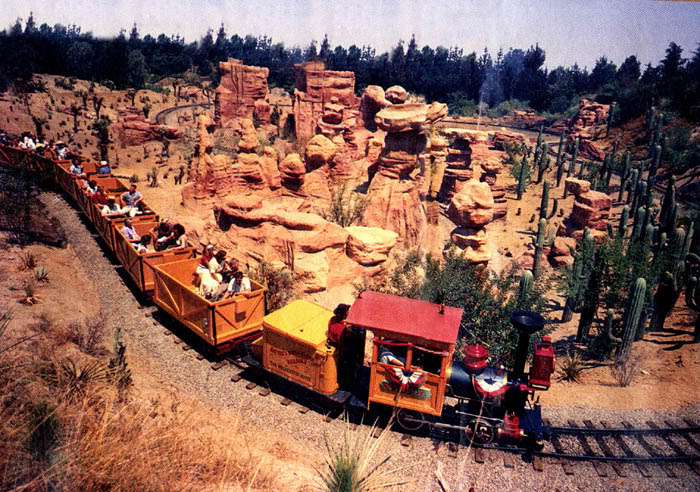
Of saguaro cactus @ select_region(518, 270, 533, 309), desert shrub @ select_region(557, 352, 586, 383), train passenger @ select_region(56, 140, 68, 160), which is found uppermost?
train passenger @ select_region(56, 140, 68, 160)

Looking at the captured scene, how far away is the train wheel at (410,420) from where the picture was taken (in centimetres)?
775

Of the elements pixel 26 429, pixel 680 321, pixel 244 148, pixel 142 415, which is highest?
pixel 244 148

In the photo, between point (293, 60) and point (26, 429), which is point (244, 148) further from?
→ point (293, 60)

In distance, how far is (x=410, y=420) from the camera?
7.81 metres

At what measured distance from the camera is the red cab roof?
22.5 ft

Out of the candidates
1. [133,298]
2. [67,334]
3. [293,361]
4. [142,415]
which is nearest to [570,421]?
[293,361]

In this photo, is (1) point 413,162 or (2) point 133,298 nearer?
(2) point 133,298

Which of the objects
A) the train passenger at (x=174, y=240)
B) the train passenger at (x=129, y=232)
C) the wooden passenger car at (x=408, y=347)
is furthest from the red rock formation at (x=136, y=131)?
the wooden passenger car at (x=408, y=347)

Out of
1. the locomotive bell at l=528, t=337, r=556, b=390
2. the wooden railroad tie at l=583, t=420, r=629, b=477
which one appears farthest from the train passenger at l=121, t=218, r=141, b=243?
the wooden railroad tie at l=583, t=420, r=629, b=477

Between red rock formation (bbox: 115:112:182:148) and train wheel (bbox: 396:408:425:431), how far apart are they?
3211 cm

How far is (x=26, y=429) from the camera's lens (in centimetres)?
391

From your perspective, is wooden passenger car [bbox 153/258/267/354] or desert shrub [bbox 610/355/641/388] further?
desert shrub [bbox 610/355/641/388]

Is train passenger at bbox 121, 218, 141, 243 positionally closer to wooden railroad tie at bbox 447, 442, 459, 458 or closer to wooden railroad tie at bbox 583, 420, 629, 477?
wooden railroad tie at bbox 447, 442, 459, 458

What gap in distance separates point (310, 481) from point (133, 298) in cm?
822
